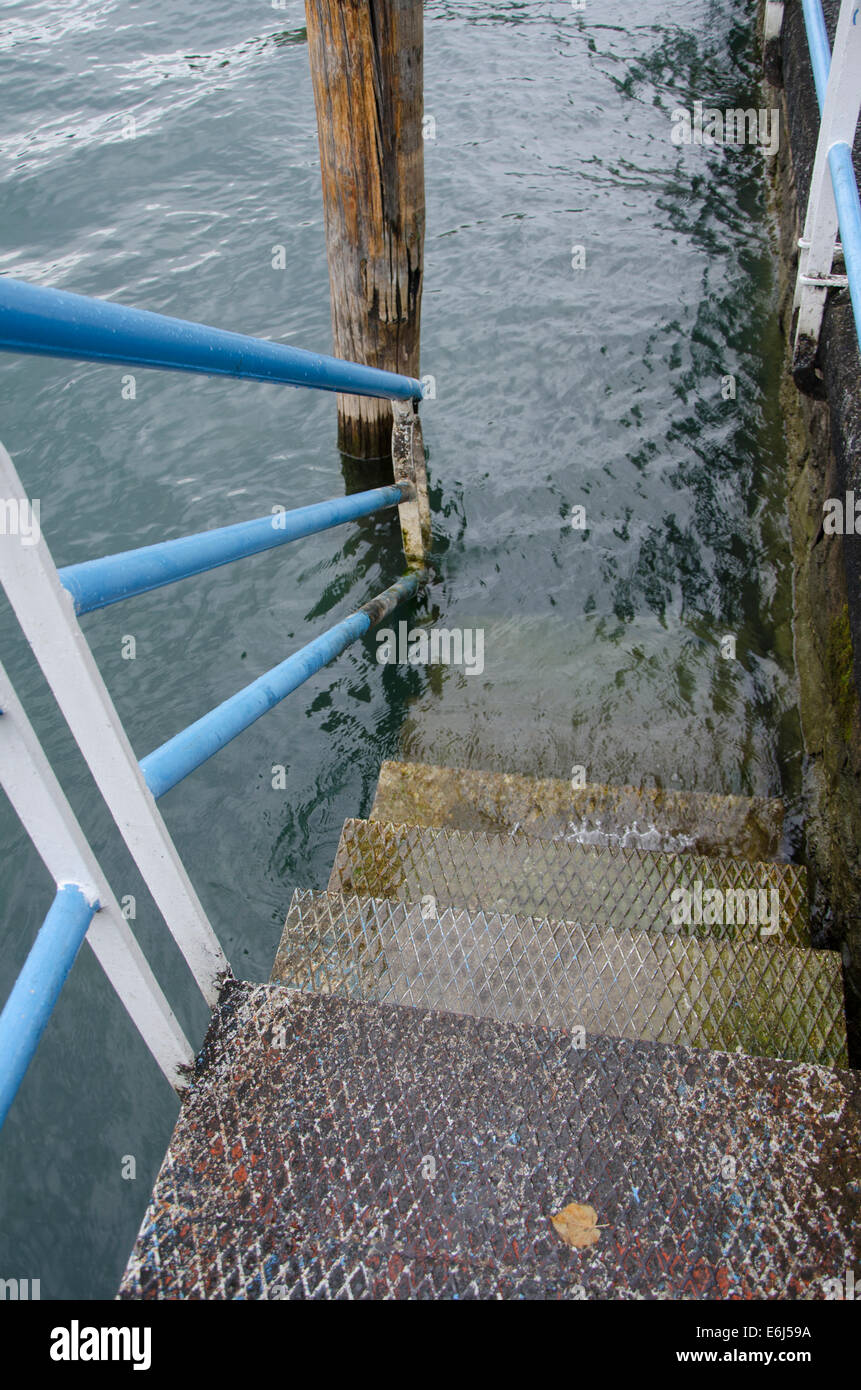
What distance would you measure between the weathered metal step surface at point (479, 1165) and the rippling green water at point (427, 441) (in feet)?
4.80

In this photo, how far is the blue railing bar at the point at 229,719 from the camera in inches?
61.6

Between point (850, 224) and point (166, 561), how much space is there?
6.97ft

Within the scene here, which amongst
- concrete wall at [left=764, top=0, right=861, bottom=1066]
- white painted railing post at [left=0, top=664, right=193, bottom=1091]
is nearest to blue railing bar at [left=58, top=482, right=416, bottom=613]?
white painted railing post at [left=0, top=664, right=193, bottom=1091]

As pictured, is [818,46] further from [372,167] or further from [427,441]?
[427,441]

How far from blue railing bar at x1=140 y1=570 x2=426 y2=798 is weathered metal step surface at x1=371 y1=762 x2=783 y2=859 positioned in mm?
685

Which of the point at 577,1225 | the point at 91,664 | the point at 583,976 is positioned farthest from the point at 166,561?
the point at 583,976

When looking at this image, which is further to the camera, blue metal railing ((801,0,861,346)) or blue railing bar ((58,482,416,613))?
blue metal railing ((801,0,861,346))

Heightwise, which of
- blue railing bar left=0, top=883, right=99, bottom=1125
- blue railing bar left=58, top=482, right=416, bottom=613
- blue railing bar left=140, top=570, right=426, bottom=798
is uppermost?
blue railing bar left=58, top=482, right=416, bottom=613

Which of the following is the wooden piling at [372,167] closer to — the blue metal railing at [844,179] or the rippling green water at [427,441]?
the rippling green water at [427,441]

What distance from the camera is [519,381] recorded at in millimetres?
6164

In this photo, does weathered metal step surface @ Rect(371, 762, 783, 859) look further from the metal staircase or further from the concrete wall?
the metal staircase

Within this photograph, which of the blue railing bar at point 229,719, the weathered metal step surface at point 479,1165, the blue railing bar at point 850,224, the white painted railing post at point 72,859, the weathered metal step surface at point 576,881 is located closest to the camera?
the white painted railing post at point 72,859

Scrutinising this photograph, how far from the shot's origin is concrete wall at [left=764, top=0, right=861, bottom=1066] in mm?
2840

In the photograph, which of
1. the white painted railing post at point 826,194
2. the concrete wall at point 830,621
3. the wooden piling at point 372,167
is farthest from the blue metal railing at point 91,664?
the white painted railing post at point 826,194
